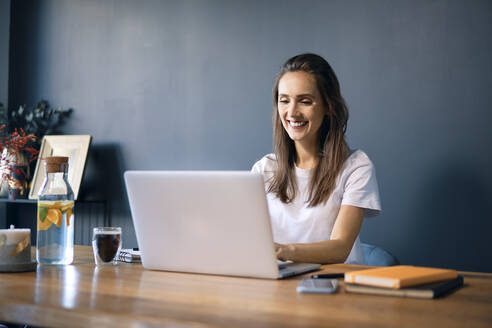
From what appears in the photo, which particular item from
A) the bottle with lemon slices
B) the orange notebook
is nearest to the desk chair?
the orange notebook

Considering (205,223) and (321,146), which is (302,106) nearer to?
(321,146)

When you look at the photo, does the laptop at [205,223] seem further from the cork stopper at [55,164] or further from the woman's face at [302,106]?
the woman's face at [302,106]

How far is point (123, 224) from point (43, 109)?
104 centimetres

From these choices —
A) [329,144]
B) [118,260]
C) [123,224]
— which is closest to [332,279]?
[118,260]

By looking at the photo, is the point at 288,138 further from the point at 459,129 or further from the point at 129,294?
the point at 129,294

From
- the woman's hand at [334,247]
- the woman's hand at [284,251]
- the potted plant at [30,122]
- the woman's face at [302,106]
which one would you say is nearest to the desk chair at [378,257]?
the woman's hand at [334,247]

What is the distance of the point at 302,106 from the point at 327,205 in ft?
1.34

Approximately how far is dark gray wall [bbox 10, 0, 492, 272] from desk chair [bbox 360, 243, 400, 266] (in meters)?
0.55

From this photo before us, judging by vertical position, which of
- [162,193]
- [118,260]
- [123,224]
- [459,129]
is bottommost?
[123,224]

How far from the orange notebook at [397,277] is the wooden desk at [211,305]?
35 mm

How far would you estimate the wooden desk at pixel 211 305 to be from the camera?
77 centimetres

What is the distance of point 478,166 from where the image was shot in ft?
7.52

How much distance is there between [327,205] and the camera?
1.89 metres

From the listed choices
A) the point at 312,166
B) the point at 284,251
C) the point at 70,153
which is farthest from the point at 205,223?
the point at 70,153
